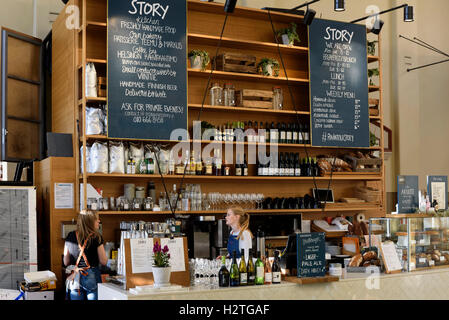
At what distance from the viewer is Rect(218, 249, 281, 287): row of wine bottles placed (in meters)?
3.99

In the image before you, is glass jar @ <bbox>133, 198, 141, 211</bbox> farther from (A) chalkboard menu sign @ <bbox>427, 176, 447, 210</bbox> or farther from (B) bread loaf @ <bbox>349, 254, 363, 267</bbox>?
(A) chalkboard menu sign @ <bbox>427, 176, 447, 210</bbox>

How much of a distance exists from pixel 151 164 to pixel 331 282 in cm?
Answer: 297

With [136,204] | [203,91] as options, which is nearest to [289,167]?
[203,91]

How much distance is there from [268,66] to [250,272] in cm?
400

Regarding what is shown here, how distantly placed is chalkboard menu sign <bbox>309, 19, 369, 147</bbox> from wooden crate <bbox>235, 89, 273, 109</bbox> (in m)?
0.63

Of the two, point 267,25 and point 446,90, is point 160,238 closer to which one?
point 267,25

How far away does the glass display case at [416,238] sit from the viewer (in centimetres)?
484

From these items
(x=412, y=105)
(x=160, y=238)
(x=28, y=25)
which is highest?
(x=28, y=25)

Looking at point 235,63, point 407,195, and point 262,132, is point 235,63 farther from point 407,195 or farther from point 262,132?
point 407,195

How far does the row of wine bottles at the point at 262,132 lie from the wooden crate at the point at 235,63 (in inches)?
25.7

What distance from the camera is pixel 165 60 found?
686 centimetres

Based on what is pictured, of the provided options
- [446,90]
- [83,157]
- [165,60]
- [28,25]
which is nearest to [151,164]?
[83,157]

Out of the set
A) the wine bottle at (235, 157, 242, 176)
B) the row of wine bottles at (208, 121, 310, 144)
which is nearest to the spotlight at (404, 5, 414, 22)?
the row of wine bottles at (208, 121, 310, 144)

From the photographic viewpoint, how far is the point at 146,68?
22.2 ft
